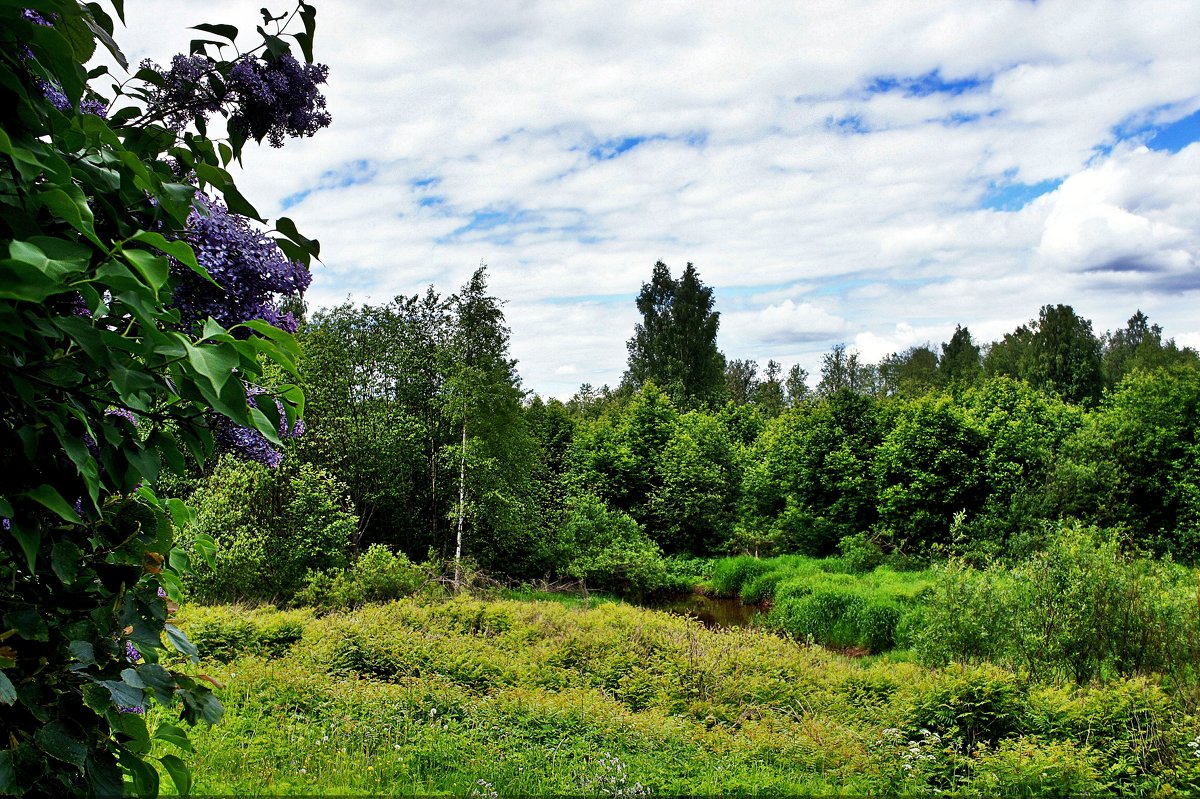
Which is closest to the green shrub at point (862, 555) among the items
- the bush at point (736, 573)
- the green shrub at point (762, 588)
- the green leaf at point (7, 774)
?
the green shrub at point (762, 588)

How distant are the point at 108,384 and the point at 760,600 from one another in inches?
625

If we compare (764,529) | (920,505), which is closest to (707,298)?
(764,529)

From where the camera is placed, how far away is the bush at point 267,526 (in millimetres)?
10672

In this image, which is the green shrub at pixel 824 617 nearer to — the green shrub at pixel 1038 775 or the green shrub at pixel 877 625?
the green shrub at pixel 877 625

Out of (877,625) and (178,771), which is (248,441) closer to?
(178,771)

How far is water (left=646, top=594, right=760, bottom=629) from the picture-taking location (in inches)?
564

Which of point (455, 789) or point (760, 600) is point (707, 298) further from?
point (455, 789)

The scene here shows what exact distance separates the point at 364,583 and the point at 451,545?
14.9ft

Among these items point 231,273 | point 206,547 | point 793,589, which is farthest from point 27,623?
point 793,589

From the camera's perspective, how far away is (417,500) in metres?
15.5

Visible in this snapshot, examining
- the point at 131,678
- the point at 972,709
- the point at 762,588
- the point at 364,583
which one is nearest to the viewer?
the point at 131,678

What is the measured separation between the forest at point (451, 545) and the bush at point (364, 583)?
2.5 inches

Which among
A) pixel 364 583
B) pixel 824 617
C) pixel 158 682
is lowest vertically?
pixel 824 617

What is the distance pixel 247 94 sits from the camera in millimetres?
1700
